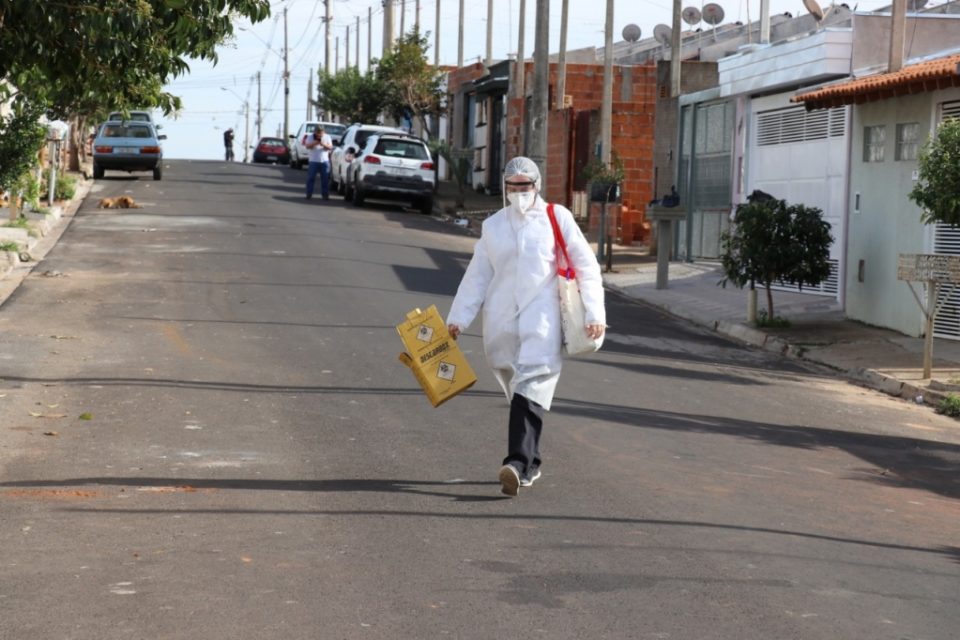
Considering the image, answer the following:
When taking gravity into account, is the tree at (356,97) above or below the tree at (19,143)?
above

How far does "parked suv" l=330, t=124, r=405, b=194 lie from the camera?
3735cm

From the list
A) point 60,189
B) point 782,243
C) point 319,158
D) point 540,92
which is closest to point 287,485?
point 782,243

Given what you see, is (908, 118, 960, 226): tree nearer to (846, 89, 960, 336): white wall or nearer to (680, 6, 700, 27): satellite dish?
(846, 89, 960, 336): white wall

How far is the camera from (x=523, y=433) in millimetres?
8367

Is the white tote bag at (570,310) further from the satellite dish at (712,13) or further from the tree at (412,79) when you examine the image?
the tree at (412,79)

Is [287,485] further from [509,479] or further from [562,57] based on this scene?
[562,57]

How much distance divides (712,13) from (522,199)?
37.0 m

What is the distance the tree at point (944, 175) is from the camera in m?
14.6

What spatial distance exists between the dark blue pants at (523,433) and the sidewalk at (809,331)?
23.1 ft

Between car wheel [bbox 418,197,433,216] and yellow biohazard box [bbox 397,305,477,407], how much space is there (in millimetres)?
27632

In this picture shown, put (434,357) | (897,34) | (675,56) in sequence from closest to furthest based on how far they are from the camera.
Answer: (434,357) → (897,34) → (675,56)

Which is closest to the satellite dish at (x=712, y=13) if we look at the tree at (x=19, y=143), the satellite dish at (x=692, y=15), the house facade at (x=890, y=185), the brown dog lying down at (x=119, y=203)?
the satellite dish at (x=692, y=15)

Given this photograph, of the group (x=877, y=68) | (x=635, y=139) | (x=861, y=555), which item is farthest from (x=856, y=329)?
(x=635, y=139)

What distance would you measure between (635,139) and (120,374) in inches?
1006
